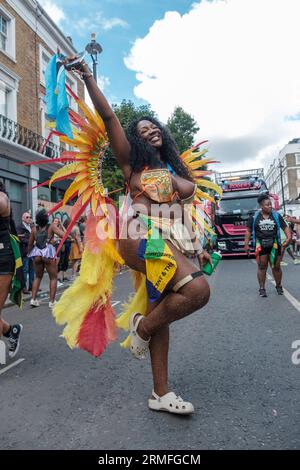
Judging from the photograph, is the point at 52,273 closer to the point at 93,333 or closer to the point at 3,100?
the point at 93,333

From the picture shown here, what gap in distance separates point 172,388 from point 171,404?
1.48ft

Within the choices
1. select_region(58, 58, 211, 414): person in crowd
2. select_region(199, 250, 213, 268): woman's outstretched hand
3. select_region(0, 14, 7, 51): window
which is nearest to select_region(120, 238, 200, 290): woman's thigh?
select_region(58, 58, 211, 414): person in crowd

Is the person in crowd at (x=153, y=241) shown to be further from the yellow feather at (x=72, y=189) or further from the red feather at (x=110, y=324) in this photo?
the yellow feather at (x=72, y=189)

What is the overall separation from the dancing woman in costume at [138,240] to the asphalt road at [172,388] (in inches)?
10.4

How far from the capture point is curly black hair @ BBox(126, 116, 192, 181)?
267 centimetres

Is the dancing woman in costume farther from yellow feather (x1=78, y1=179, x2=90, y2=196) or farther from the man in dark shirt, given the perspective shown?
the man in dark shirt

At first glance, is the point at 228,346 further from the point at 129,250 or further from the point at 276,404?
the point at 129,250

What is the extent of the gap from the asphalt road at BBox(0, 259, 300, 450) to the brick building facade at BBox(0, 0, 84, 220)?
39.5 feet

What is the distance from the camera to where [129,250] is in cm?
256

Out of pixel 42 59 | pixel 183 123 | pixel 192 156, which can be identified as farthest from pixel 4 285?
pixel 183 123

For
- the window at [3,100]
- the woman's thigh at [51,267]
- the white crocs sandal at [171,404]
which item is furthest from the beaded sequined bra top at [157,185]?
the window at [3,100]

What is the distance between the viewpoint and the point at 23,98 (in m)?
17.7

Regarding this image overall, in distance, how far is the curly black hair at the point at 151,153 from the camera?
2.67 meters
